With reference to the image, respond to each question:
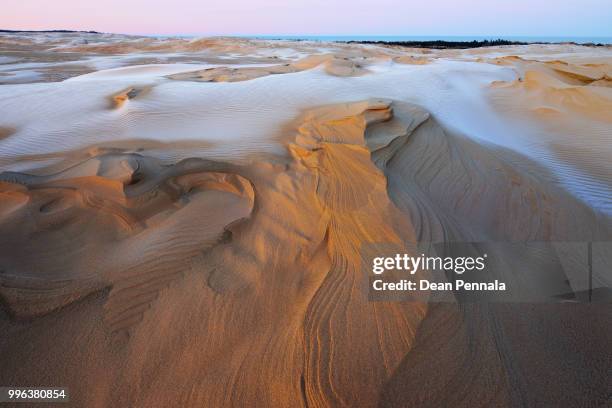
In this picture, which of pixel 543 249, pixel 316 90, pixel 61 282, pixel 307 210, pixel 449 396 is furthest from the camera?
pixel 316 90

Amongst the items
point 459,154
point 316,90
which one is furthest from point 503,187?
point 316,90

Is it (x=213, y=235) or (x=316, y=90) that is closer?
(x=213, y=235)

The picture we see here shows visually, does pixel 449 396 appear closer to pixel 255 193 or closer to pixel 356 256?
pixel 356 256

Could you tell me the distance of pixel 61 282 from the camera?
1.89 meters

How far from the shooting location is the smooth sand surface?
1441 millimetres

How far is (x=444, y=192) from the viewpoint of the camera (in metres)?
2.68

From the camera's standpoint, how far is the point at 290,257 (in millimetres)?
2080

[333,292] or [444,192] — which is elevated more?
[444,192]

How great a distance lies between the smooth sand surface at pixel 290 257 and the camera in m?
1.44

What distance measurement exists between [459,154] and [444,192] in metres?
0.81

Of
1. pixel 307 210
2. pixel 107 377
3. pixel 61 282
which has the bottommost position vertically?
pixel 107 377

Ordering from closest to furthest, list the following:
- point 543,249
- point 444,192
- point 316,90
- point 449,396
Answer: point 449,396
point 543,249
point 444,192
point 316,90

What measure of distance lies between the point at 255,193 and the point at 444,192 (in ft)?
4.97

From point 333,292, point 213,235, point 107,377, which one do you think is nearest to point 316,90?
point 213,235
